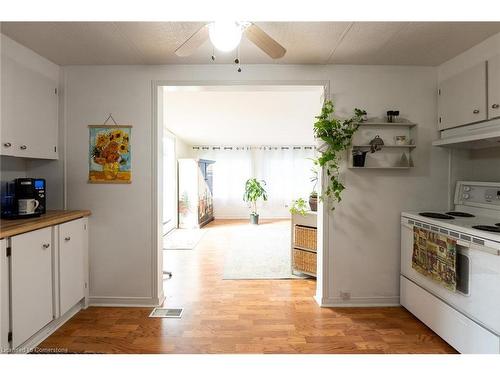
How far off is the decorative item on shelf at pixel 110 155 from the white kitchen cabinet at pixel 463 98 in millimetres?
2852

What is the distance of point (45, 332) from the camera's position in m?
2.00

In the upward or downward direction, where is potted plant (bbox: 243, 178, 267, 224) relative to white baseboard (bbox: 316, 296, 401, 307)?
upward

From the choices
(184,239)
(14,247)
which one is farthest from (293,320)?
(184,239)

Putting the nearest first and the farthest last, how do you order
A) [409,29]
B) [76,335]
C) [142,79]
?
[409,29]
[76,335]
[142,79]

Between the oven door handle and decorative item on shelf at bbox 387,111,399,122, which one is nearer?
the oven door handle

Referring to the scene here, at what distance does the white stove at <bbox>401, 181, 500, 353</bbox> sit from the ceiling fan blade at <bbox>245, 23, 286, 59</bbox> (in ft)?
5.38

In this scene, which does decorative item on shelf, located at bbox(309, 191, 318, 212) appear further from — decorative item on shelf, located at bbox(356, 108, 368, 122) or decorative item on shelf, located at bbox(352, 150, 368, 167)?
decorative item on shelf, located at bbox(356, 108, 368, 122)

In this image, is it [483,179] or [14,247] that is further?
[483,179]

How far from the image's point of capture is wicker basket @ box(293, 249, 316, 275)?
320 centimetres

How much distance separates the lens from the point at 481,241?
64.6 inches

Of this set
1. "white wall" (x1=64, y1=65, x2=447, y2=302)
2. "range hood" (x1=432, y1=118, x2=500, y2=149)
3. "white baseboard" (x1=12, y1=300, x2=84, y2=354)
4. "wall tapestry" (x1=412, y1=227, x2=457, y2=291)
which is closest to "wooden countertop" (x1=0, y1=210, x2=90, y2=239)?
"white wall" (x1=64, y1=65, x2=447, y2=302)
